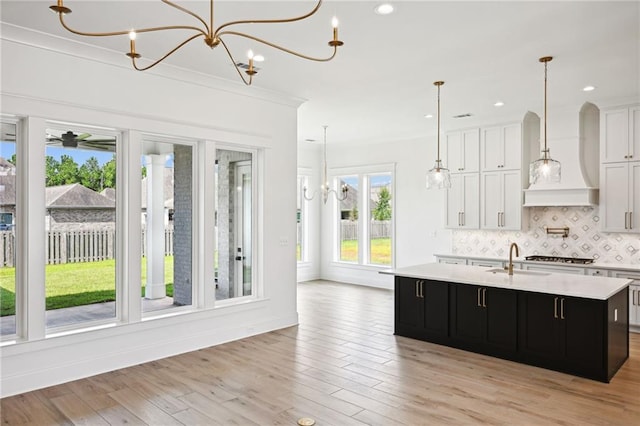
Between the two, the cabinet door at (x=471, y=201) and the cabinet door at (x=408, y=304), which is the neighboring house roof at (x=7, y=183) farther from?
the cabinet door at (x=471, y=201)

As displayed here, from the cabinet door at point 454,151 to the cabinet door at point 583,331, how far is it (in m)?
3.63

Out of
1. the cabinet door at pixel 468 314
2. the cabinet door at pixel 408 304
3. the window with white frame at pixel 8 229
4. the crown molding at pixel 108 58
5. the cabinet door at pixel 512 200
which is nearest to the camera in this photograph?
the crown molding at pixel 108 58

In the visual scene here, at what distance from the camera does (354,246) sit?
9703 millimetres

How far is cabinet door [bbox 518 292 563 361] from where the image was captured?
13.9ft

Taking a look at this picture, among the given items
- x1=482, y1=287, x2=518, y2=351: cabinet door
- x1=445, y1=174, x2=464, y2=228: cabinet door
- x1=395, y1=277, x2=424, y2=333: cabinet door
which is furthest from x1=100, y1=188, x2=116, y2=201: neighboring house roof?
x1=445, y1=174, x2=464, y2=228: cabinet door

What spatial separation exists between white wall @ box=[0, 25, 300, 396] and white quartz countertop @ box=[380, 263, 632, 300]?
165cm

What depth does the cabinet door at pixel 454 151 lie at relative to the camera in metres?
7.41

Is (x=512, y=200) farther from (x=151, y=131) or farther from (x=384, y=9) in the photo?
(x=151, y=131)

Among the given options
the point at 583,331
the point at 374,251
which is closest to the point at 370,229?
the point at 374,251

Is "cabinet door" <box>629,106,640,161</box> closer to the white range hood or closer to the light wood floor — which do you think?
the white range hood

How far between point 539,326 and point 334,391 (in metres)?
2.13

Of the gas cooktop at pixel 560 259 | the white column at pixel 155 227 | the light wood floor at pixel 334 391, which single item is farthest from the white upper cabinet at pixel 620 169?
the white column at pixel 155 227

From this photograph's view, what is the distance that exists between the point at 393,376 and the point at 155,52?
377 centimetres

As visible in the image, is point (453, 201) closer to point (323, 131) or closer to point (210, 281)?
point (323, 131)
